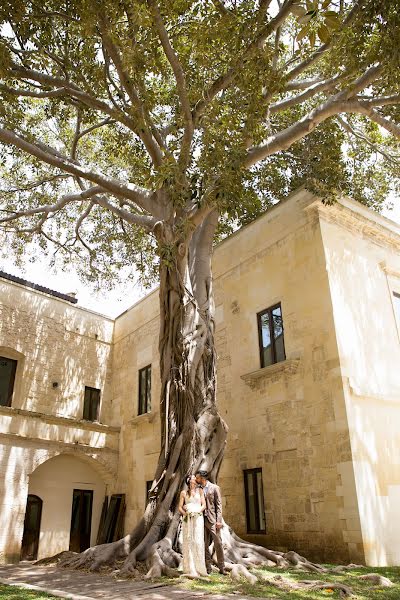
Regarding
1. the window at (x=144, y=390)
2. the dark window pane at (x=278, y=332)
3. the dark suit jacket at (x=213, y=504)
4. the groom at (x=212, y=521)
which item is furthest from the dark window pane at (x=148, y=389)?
the dark suit jacket at (x=213, y=504)

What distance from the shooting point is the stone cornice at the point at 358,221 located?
A: 34.1 feet

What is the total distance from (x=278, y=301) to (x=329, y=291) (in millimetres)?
1471

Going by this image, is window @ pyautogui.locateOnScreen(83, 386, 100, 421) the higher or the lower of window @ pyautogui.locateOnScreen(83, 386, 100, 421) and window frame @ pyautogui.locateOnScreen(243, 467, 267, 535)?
the higher

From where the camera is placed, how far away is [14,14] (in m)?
7.66

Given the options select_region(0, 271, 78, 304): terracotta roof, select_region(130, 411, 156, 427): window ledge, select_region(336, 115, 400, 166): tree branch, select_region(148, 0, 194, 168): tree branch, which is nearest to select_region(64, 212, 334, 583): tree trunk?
select_region(148, 0, 194, 168): tree branch

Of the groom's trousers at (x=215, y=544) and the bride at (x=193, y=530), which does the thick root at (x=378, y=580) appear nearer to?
the groom's trousers at (x=215, y=544)

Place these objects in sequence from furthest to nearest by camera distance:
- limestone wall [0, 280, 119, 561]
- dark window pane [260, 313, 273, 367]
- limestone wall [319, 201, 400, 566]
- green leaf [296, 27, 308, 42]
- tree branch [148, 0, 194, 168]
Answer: limestone wall [0, 280, 119, 561] → dark window pane [260, 313, 273, 367] → limestone wall [319, 201, 400, 566] → tree branch [148, 0, 194, 168] → green leaf [296, 27, 308, 42]

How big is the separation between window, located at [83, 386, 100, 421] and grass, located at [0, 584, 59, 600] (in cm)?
1044

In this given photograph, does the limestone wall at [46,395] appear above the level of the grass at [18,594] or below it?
above

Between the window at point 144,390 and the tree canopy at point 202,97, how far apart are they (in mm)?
5233

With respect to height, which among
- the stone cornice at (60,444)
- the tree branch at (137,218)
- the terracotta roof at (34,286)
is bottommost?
the stone cornice at (60,444)

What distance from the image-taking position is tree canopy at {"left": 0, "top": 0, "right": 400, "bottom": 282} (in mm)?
7352

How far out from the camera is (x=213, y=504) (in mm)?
7055

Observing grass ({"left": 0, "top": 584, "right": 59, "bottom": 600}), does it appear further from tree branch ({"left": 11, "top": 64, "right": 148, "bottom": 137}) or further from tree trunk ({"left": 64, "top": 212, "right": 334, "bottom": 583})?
tree branch ({"left": 11, "top": 64, "right": 148, "bottom": 137})
